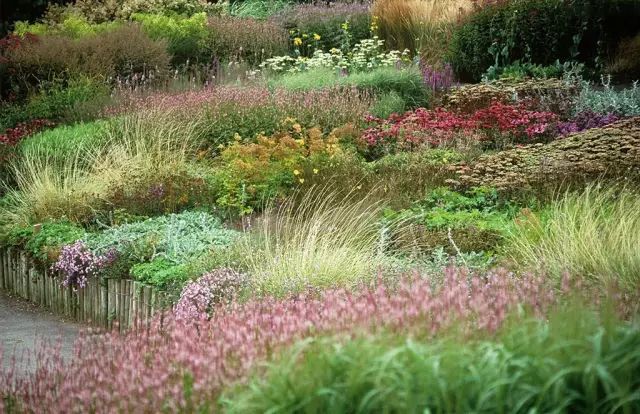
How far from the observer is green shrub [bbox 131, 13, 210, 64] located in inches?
698

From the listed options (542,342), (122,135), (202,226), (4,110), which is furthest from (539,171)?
(4,110)

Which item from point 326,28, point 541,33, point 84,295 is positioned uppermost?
point 541,33

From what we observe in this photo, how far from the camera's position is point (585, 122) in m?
12.1

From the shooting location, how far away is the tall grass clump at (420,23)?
728 inches

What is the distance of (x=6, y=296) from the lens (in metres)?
8.99

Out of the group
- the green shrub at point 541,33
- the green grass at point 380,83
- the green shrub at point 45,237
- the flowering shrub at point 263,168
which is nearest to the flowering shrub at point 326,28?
the green shrub at point 541,33

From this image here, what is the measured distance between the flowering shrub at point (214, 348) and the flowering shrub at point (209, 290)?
1625 millimetres

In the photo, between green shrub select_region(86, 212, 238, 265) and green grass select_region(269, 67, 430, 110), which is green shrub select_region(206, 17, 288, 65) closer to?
green grass select_region(269, 67, 430, 110)

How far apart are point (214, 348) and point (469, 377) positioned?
3.79 ft

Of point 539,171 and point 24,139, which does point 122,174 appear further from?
point 539,171

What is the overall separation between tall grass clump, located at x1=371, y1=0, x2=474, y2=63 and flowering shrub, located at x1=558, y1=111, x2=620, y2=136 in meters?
6.06

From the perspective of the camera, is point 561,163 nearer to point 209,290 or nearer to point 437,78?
point 209,290


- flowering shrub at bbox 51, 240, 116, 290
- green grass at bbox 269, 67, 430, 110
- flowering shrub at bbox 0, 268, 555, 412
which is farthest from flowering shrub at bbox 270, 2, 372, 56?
flowering shrub at bbox 0, 268, 555, 412

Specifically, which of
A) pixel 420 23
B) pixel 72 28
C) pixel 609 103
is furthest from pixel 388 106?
Result: pixel 72 28
